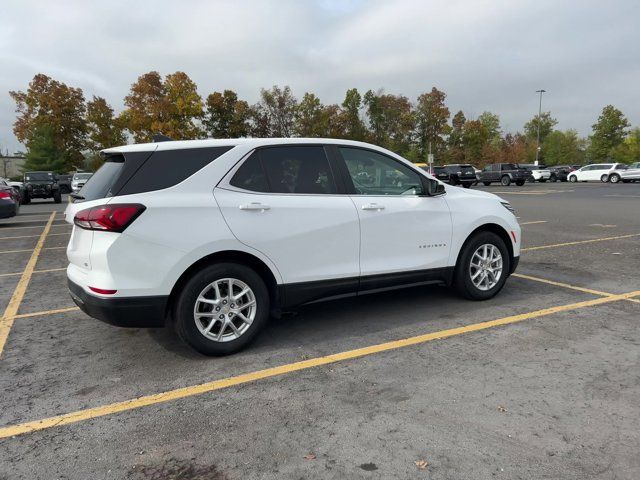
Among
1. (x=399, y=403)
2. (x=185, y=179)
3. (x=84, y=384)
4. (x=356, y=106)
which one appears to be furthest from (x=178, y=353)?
(x=356, y=106)

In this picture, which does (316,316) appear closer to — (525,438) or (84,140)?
(525,438)

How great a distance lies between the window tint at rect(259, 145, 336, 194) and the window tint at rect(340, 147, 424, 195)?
26cm

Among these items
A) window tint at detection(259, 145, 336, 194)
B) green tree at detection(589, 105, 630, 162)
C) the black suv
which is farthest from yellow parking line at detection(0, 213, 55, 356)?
green tree at detection(589, 105, 630, 162)

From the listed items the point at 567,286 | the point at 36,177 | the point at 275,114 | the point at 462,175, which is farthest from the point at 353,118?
the point at 567,286

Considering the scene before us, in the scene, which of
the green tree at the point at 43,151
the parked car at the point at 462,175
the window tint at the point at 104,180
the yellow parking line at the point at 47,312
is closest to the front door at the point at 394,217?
the window tint at the point at 104,180

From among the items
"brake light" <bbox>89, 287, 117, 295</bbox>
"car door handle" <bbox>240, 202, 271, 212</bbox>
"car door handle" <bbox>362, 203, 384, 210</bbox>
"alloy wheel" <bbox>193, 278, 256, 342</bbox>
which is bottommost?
"alloy wheel" <bbox>193, 278, 256, 342</bbox>

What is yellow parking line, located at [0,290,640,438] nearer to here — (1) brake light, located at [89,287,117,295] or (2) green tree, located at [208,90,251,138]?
(1) brake light, located at [89,287,117,295]

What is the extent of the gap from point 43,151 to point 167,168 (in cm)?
5358

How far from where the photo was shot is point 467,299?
5.50m

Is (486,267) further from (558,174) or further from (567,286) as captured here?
(558,174)

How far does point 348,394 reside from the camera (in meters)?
3.39

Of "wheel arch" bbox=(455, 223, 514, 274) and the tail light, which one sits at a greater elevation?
the tail light

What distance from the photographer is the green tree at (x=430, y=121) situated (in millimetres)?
61531

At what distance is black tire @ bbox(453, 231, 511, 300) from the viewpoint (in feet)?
17.3
